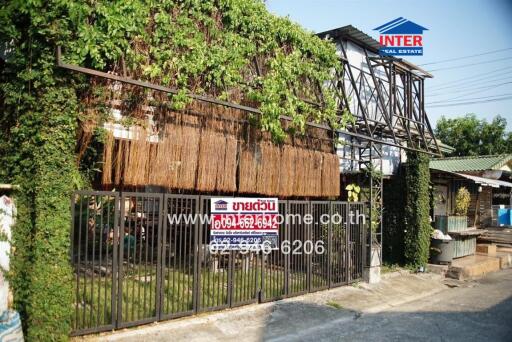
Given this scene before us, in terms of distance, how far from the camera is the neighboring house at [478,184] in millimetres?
18359

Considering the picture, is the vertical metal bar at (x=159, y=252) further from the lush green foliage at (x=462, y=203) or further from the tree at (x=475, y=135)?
the tree at (x=475, y=135)

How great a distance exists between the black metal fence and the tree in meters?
31.7

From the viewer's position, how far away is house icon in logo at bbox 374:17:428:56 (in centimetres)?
1332

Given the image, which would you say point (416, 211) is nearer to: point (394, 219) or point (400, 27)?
point (394, 219)

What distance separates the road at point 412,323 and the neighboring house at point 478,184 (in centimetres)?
845

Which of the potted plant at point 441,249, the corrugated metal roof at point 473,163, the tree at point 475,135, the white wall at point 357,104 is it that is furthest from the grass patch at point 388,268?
the tree at point 475,135

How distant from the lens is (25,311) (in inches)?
211

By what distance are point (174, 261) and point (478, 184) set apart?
16229mm

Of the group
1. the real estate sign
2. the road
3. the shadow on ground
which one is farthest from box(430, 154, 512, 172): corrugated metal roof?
the real estate sign

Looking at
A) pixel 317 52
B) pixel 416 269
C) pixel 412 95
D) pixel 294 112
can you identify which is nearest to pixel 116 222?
pixel 294 112

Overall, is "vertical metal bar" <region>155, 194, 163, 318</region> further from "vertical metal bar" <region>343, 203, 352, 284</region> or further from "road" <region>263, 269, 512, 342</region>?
"vertical metal bar" <region>343, 203, 352, 284</region>

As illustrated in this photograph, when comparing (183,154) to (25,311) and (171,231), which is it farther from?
(25,311)

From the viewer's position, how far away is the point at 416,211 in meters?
13.5

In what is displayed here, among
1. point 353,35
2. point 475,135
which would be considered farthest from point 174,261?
point 475,135
